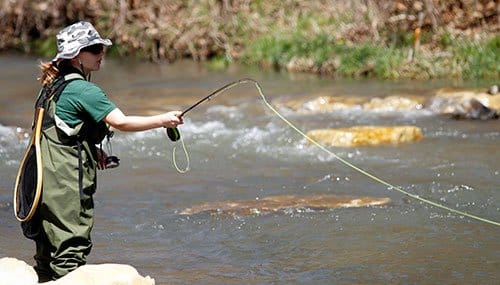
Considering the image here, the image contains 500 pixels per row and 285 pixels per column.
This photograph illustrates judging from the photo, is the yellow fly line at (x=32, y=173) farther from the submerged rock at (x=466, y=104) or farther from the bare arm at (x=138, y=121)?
the submerged rock at (x=466, y=104)

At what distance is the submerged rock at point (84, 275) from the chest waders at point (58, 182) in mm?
135

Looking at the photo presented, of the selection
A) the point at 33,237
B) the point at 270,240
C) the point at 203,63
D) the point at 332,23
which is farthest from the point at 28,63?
the point at 33,237

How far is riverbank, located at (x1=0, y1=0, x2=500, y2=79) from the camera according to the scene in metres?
14.8

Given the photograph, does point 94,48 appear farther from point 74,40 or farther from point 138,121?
point 138,121

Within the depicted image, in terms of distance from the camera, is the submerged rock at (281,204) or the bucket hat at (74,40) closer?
the bucket hat at (74,40)

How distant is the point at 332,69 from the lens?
50.3 ft


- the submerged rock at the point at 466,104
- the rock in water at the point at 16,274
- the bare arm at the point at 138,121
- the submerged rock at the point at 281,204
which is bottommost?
the submerged rock at the point at 466,104

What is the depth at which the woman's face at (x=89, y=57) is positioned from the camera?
15.1 feet

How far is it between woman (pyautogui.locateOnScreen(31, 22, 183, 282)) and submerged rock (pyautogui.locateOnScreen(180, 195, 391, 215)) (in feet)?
9.19

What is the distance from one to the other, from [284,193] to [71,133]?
3772 mm

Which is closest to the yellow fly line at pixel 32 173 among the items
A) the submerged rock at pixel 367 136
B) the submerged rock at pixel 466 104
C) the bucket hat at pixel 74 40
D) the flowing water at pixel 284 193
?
the bucket hat at pixel 74 40

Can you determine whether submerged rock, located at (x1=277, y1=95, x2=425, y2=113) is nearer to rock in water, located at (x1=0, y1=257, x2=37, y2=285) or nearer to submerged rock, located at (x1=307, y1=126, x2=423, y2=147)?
submerged rock, located at (x1=307, y1=126, x2=423, y2=147)

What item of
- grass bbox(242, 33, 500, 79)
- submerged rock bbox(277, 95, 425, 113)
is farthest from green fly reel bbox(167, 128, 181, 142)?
grass bbox(242, 33, 500, 79)

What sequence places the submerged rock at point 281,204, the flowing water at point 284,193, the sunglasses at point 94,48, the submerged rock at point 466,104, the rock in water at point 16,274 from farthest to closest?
the submerged rock at point 466,104, the submerged rock at point 281,204, the flowing water at point 284,193, the rock in water at point 16,274, the sunglasses at point 94,48
